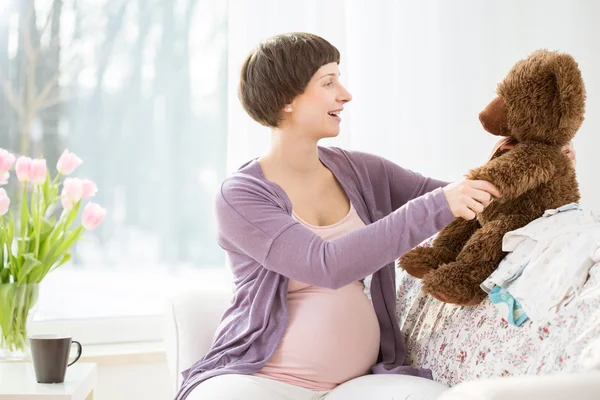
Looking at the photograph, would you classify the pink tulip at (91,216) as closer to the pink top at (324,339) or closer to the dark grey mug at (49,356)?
the dark grey mug at (49,356)

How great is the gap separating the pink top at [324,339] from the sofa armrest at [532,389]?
30.4 inches

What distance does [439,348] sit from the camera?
5.53ft

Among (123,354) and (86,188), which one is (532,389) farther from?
(123,354)

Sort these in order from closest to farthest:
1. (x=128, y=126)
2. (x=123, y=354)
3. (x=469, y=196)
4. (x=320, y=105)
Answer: (x=469, y=196)
(x=320, y=105)
(x=123, y=354)
(x=128, y=126)

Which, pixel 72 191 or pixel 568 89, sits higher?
pixel 568 89

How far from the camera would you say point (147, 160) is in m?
2.75

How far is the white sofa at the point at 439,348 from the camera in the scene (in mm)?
906

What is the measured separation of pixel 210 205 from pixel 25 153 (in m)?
0.67

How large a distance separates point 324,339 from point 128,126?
4.54ft

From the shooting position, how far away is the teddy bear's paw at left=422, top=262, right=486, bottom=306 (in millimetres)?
1541

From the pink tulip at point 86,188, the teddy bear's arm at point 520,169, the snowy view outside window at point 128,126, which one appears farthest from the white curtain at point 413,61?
the teddy bear's arm at point 520,169

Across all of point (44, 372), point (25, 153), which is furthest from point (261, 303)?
point (25, 153)

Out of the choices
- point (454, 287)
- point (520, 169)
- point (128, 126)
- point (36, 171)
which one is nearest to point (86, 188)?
point (36, 171)

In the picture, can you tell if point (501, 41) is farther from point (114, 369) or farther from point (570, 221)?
point (114, 369)
